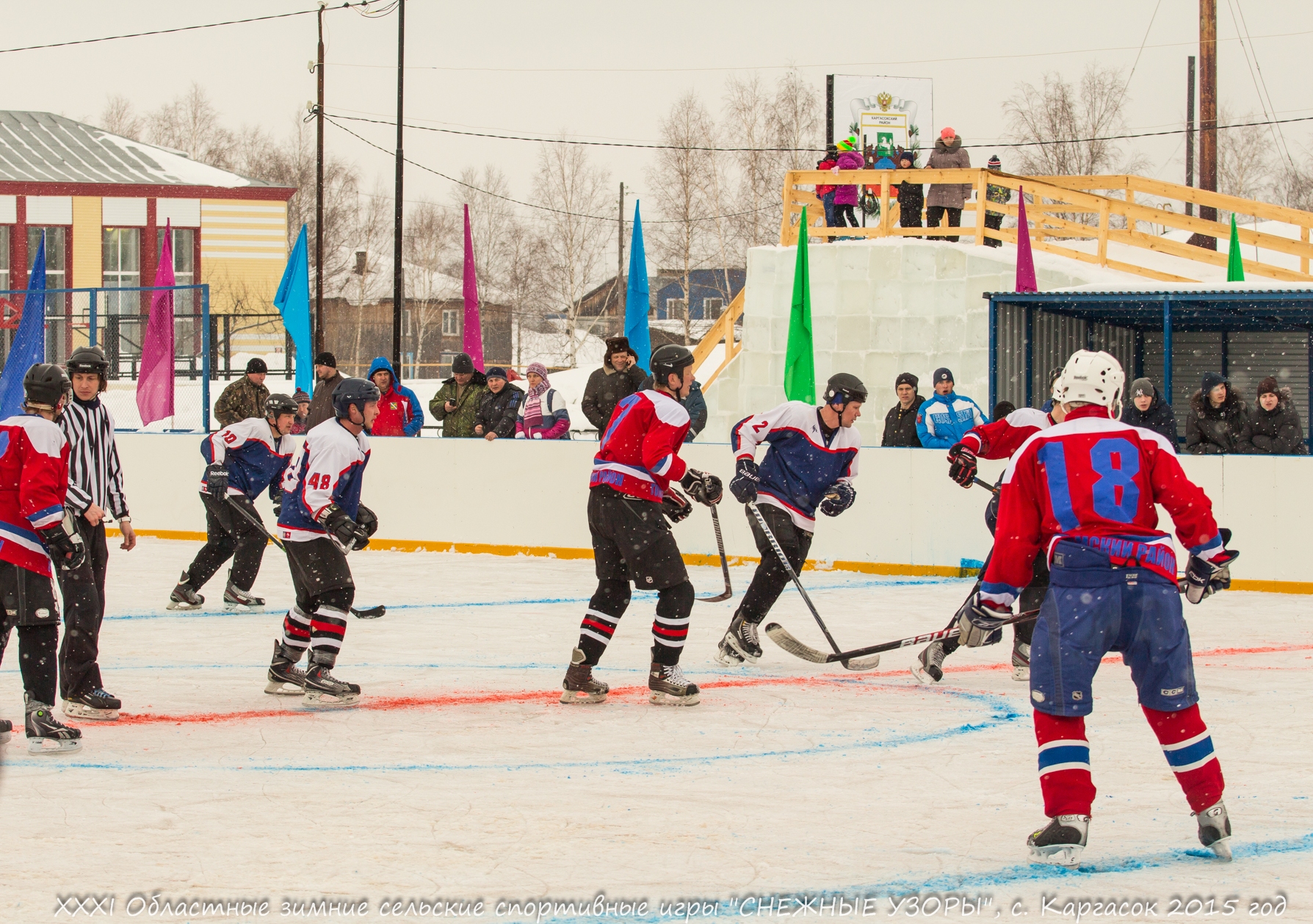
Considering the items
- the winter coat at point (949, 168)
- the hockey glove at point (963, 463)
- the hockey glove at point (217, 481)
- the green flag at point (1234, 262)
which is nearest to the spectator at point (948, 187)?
the winter coat at point (949, 168)

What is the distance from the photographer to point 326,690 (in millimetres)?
6164

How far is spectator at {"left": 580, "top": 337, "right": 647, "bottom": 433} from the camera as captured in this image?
403 inches

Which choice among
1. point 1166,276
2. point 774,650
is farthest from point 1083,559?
point 1166,276

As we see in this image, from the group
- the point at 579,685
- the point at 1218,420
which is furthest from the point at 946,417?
the point at 579,685

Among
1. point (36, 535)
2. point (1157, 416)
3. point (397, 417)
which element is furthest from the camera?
point (397, 417)

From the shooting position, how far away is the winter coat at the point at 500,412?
12430 mm

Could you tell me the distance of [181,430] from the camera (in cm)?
1393

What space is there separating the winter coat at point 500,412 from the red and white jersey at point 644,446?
247 inches

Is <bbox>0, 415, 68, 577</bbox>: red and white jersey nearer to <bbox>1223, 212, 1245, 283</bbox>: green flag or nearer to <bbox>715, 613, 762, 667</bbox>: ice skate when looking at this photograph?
<bbox>715, 613, 762, 667</bbox>: ice skate

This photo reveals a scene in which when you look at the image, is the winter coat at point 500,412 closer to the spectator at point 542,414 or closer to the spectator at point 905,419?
the spectator at point 542,414

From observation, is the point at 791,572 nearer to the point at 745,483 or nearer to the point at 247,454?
the point at 745,483

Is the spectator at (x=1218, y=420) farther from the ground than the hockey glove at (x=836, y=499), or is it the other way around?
the spectator at (x=1218, y=420)

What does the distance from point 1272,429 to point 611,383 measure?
4.63 metres

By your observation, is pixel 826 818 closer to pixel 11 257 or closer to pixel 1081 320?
pixel 1081 320
